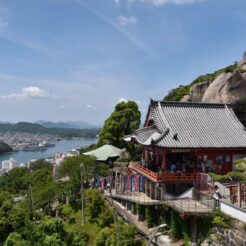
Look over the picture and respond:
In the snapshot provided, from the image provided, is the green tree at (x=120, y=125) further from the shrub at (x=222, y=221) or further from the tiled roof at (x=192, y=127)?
the shrub at (x=222, y=221)

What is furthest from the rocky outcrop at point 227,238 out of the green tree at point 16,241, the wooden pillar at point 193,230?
the green tree at point 16,241

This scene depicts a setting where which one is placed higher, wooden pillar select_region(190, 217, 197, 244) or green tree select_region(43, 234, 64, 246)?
wooden pillar select_region(190, 217, 197, 244)

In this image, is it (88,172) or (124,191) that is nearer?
(124,191)

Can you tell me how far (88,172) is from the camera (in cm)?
3606

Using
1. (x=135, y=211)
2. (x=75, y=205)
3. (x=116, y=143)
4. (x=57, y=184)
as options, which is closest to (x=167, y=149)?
(x=135, y=211)

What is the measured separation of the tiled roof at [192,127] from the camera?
1118 inches

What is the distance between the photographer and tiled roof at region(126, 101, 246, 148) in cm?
2839

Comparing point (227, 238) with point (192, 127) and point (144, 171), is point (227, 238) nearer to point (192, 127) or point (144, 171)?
point (144, 171)

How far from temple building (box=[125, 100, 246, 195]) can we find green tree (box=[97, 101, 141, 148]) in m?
17.2

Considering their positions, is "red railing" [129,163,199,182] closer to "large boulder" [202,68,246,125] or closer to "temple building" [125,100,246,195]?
"temple building" [125,100,246,195]

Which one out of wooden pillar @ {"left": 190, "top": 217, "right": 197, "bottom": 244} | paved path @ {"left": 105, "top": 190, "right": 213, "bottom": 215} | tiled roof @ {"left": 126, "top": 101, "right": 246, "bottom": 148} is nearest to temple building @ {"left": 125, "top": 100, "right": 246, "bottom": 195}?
tiled roof @ {"left": 126, "top": 101, "right": 246, "bottom": 148}

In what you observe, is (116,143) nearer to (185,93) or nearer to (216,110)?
(185,93)

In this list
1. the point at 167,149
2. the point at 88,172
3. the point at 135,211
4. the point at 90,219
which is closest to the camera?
the point at 167,149

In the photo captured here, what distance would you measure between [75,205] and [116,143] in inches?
611
